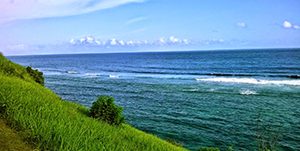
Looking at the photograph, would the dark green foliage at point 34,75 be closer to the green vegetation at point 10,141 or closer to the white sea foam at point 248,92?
the green vegetation at point 10,141

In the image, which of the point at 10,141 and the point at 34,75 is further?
the point at 34,75

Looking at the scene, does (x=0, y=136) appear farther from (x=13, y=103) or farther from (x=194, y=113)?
(x=194, y=113)

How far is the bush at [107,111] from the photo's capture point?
11656mm

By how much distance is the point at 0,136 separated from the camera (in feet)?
23.7

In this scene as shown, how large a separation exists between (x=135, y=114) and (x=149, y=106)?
4.21 m

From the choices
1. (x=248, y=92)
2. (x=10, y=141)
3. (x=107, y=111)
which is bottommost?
(x=248, y=92)

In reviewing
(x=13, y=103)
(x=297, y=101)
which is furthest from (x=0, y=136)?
(x=297, y=101)

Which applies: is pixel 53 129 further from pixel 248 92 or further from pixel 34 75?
pixel 248 92

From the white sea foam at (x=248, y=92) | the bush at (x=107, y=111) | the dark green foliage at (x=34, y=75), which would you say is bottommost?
the white sea foam at (x=248, y=92)

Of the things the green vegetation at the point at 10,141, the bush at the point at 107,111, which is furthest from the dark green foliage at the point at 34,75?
the green vegetation at the point at 10,141

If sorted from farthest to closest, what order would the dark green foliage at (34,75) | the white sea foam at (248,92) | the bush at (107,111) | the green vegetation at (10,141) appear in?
the white sea foam at (248,92)
the dark green foliage at (34,75)
the bush at (107,111)
the green vegetation at (10,141)

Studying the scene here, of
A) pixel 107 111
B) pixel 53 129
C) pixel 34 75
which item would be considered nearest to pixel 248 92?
pixel 34 75

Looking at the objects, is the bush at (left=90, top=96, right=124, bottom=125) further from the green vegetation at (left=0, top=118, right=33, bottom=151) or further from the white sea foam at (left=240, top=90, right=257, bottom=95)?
the white sea foam at (left=240, top=90, right=257, bottom=95)

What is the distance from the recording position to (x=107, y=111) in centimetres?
1168
